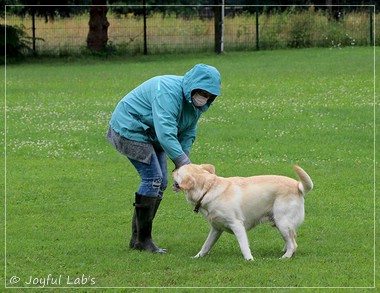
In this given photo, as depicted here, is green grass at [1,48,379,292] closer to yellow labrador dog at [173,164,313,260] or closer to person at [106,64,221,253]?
yellow labrador dog at [173,164,313,260]

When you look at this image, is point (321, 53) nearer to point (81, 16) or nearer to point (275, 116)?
point (81, 16)

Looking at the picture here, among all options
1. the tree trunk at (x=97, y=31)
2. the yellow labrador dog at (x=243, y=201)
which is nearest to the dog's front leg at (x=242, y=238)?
the yellow labrador dog at (x=243, y=201)

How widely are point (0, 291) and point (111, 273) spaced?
2.96ft

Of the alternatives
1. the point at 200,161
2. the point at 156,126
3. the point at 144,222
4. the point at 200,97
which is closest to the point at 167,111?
the point at 156,126

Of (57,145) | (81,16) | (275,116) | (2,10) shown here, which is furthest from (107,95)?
(81,16)

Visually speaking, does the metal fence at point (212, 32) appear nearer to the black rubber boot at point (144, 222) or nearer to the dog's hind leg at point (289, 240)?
the black rubber boot at point (144, 222)

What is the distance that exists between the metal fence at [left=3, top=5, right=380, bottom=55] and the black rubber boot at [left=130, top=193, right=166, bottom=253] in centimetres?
2559

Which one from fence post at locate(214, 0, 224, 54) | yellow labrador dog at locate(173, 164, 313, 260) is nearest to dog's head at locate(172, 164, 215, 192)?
yellow labrador dog at locate(173, 164, 313, 260)

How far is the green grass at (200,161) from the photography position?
23.6 ft

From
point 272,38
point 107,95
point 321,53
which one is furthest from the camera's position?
point 272,38

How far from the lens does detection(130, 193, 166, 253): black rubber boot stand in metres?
7.81

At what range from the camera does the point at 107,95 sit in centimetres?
2095

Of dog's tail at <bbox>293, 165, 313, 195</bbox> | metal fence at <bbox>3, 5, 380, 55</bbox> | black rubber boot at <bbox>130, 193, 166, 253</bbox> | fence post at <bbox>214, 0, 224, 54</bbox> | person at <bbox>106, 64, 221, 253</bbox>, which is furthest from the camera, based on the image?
metal fence at <bbox>3, 5, 380, 55</bbox>

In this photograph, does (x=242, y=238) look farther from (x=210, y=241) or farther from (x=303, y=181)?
(x=303, y=181)
